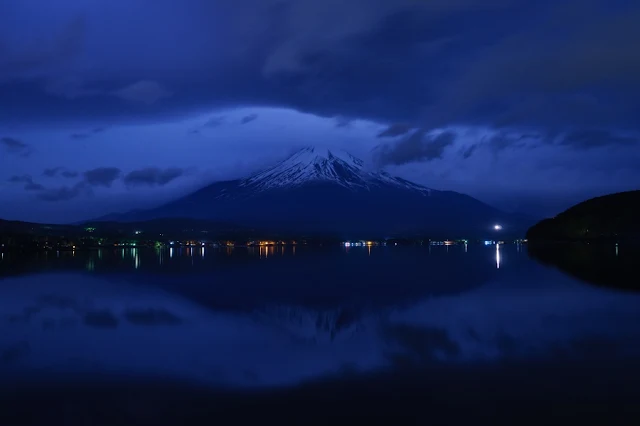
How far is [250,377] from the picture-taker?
11.5 metres

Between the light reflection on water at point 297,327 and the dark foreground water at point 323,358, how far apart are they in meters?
0.07

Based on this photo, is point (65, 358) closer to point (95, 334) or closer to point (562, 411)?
point (95, 334)

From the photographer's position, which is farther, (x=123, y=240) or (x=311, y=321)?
(x=123, y=240)

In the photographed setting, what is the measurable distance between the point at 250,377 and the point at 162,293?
1601 centimetres

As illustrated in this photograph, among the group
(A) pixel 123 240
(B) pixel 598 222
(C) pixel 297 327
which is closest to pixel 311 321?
(C) pixel 297 327

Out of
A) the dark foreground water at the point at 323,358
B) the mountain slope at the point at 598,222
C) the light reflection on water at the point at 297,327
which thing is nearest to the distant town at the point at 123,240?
the mountain slope at the point at 598,222

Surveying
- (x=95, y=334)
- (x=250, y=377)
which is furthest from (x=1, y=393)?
(x=95, y=334)

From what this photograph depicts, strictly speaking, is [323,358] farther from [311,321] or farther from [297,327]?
[311,321]

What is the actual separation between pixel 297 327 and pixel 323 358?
4.05 metres

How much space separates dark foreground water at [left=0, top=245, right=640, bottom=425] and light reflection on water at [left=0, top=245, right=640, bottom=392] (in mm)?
65

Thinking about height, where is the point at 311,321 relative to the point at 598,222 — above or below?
below

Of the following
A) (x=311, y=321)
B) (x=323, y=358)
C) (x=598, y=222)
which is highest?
(x=598, y=222)

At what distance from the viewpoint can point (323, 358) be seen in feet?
43.2

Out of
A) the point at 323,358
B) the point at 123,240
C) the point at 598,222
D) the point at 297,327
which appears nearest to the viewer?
the point at 323,358
